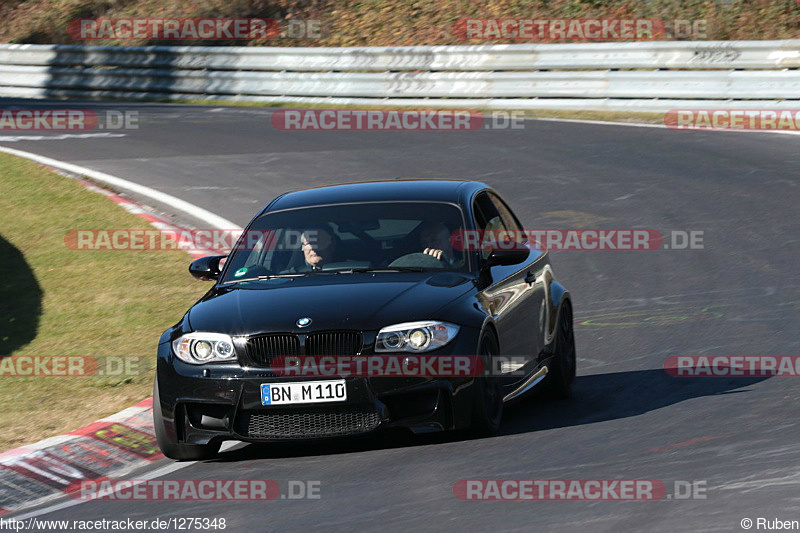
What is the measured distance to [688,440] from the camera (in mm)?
7180

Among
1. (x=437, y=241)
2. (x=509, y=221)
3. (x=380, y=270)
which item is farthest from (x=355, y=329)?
(x=509, y=221)

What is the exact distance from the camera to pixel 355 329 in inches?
291

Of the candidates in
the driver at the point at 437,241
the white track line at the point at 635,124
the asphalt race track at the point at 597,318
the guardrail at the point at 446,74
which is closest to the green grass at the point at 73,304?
the asphalt race track at the point at 597,318

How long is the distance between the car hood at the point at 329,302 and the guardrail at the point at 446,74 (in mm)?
13503

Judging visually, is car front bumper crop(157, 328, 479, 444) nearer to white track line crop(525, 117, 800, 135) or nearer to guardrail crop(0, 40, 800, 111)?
white track line crop(525, 117, 800, 135)

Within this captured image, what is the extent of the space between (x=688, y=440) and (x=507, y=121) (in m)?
15.8

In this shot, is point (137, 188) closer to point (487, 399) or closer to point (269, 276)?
point (269, 276)

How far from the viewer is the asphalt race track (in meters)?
6.24

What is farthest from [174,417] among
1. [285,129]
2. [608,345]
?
[285,129]

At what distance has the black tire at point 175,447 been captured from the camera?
25.1 feet

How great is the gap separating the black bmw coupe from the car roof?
2cm

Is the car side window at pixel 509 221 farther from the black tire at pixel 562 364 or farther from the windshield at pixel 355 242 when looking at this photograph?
the windshield at pixel 355 242

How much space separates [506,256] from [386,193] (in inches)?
39.7

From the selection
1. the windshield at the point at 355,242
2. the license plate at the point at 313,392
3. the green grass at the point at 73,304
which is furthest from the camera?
the green grass at the point at 73,304
